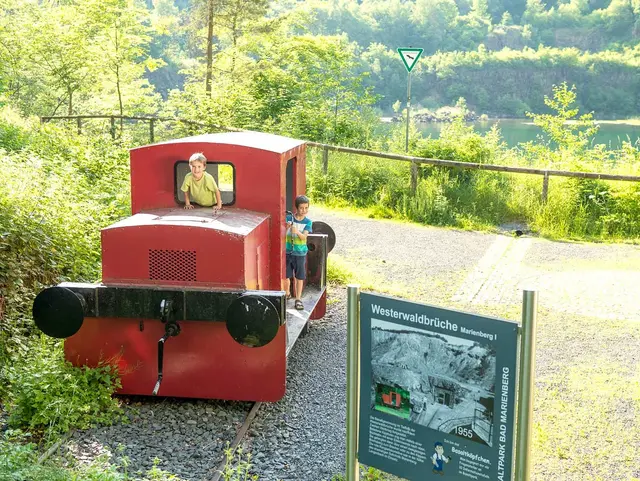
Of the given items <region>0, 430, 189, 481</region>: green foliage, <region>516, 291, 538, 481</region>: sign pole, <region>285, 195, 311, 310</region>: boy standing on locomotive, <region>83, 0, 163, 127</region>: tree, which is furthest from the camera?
<region>83, 0, 163, 127</region>: tree

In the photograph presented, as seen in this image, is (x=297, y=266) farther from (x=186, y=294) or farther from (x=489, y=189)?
(x=489, y=189)

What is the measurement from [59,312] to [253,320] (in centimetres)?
148

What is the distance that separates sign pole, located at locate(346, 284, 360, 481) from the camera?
4176 mm

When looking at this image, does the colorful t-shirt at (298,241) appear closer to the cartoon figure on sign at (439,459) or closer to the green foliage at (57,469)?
the green foliage at (57,469)

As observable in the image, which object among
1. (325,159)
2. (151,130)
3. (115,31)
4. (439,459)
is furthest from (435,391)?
(115,31)

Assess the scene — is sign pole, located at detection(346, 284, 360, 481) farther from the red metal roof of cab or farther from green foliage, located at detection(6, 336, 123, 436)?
the red metal roof of cab

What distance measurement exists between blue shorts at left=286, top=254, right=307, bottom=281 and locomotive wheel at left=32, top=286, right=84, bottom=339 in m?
2.41

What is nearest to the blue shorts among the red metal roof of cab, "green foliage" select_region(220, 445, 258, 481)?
the red metal roof of cab

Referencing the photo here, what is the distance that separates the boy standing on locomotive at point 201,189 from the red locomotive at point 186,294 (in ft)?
0.35

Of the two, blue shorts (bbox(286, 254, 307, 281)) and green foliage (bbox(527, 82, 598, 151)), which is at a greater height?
green foliage (bbox(527, 82, 598, 151))

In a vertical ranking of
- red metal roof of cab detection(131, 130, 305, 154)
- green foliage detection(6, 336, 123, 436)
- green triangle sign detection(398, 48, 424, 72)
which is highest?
green triangle sign detection(398, 48, 424, 72)

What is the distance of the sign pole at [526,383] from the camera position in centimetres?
367

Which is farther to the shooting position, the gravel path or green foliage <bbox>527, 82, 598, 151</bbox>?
green foliage <bbox>527, 82, 598, 151</bbox>

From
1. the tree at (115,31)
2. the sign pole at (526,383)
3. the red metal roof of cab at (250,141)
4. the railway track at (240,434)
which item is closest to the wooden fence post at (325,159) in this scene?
the tree at (115,31)
